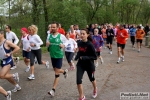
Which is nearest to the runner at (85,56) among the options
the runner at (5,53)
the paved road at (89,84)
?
the paved road at (89,84)

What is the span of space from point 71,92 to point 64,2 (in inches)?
826

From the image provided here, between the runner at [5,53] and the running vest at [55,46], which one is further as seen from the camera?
the running vest at [55,46]

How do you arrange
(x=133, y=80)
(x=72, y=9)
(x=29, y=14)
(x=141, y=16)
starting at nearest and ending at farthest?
(x=133, y=80) < (x=29, y=14) < (x=72, y=9) < (x=141, y=16)

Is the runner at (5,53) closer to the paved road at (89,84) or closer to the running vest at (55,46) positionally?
the paved road at (89,84)

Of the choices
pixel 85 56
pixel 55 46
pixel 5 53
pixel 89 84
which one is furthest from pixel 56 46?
pixel 89 84

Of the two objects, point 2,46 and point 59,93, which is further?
point 59,93

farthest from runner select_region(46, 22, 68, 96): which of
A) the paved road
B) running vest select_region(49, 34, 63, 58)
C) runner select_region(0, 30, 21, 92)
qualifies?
runner select_region(0, 30, 21, 92)

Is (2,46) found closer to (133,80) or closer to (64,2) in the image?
(133,80)

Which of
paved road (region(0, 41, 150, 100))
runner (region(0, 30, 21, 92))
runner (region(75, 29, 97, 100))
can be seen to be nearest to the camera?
runner (region(75, 29, 97, 100))

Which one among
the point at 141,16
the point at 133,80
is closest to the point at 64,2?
the point at 133,80

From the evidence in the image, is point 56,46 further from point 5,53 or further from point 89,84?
point 89,84

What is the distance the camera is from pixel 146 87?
21.1ft

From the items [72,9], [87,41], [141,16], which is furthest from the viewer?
[141,16]

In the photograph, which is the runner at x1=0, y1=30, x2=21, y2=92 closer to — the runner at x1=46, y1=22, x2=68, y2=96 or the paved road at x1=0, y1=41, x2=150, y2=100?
the paved road at x1=0, y1=41, x2=150, y2=100
